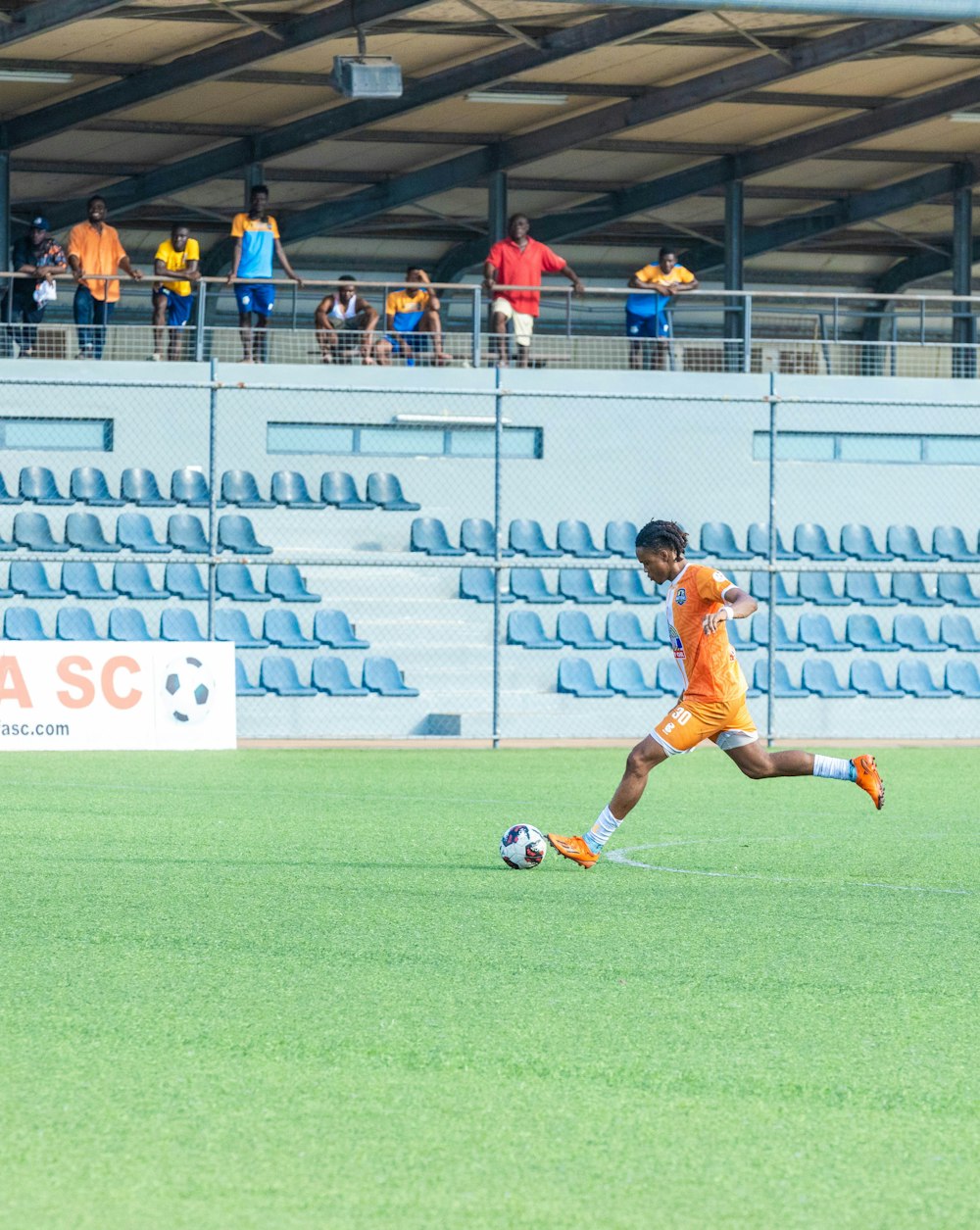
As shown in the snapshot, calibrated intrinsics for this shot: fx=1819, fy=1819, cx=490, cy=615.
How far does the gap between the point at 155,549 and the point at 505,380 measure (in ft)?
15.6

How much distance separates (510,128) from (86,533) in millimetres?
9768

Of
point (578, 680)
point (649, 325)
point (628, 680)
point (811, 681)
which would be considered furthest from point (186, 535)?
point (811, 681)

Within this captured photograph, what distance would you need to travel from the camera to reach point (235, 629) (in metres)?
18.9

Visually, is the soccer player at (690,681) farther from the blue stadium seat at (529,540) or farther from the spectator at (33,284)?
the spectator at (33,284)

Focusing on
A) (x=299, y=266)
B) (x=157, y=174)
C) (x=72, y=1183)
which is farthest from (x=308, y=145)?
(x=72, y=1183)

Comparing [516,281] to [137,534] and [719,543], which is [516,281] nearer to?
[719,543]

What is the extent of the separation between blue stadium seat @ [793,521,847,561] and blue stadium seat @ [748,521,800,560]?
0.42 feet

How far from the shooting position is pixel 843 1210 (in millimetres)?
3732

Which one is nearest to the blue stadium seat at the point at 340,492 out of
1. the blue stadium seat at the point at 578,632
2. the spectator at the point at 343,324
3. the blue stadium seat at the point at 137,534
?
the spectator at the point at 343,324

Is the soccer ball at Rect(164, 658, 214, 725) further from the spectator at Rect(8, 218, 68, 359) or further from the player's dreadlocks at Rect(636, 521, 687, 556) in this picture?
the player's dreadlocks at Rect(636, 521, 687, 556)

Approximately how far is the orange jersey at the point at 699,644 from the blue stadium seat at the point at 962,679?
11903 mm

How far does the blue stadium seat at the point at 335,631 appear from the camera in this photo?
19.2m

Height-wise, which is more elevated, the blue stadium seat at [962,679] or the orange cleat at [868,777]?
the orange cleat at [868,777]

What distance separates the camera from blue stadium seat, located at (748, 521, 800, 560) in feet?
69.6
